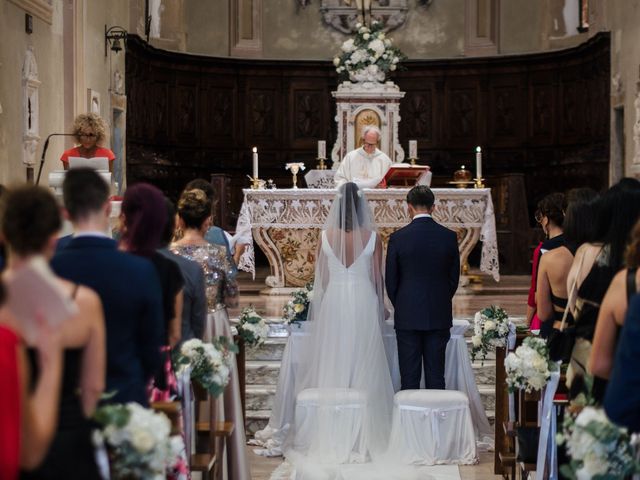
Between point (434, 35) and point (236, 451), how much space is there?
42.8ft

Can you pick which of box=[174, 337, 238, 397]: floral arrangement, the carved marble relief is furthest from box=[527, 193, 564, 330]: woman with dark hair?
the carved marble relief

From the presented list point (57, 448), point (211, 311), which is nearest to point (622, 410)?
point (57, 448)

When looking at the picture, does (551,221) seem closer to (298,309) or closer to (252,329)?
(252,329)

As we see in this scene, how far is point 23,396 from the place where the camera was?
2748 millimetres

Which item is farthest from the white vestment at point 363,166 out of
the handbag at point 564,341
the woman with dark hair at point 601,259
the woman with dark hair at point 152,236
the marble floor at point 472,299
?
the woman with dark hair at point 152,236

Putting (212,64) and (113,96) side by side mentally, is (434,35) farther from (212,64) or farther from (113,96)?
(113,96)

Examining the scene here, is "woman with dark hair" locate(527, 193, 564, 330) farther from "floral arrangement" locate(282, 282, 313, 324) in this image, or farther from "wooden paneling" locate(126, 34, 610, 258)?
"wooden paneling" locate(126, 34, 610, 258)

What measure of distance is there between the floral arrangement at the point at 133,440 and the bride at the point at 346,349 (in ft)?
14.3

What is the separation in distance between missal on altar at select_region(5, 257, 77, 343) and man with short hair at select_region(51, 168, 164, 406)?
1.06 meters

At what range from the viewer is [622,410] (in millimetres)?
3732

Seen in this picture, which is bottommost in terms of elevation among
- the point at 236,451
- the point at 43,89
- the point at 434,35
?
the point at 236,451

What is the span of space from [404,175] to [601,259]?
7.79m

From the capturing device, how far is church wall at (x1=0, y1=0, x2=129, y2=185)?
11.4m

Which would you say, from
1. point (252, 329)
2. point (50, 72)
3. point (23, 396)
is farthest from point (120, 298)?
point (50, 72)
